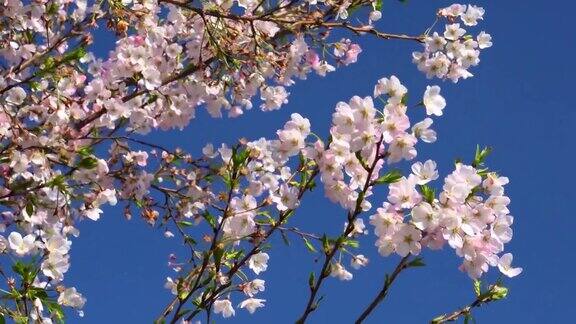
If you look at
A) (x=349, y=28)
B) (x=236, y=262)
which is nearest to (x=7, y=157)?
(x=236, y=262)

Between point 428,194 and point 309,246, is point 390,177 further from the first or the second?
point 309,246

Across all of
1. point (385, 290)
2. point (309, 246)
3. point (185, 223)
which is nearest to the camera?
point (385, 290)

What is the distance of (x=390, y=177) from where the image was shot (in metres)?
3.33

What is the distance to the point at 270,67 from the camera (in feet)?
18.9

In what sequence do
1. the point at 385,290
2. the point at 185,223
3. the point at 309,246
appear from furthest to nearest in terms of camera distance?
the point at 185,223
the point at 309,246
the point at 385,290

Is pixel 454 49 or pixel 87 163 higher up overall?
pixel 454 49

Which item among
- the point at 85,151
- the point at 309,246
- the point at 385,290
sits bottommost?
the point at 385,290

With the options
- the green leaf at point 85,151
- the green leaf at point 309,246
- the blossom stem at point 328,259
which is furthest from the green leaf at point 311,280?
the green leaf at point 85,151

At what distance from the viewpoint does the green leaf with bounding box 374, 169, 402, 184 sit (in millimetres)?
3322

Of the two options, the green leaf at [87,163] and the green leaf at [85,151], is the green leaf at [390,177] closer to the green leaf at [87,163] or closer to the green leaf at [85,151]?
the green leaf at [87,163]

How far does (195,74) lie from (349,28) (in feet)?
3.18

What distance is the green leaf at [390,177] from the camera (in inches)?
131

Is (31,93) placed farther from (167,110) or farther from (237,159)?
(237,159)

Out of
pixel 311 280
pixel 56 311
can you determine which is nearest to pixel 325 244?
pixel 311 280
